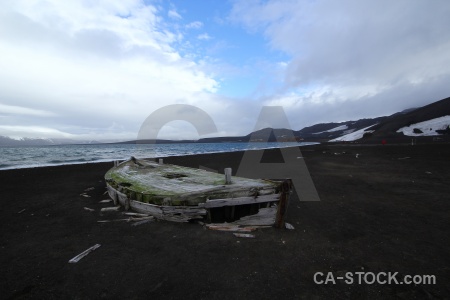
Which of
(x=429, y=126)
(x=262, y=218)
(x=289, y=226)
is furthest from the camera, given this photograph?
(x=429, y=126)

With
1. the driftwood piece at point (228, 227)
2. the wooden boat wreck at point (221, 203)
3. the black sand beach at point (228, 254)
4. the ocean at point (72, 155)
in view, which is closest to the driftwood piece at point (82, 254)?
the black sand beach at point (228, 254)

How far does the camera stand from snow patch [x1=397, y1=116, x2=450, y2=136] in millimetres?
72625

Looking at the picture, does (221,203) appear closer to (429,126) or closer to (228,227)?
(228,227)

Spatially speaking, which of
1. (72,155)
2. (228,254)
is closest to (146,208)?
(228,254)

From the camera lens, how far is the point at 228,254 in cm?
612

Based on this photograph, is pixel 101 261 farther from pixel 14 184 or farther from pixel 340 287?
pixel 14 184

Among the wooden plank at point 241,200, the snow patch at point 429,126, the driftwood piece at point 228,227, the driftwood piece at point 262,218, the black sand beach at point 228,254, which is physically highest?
the snow patch at point 429,126

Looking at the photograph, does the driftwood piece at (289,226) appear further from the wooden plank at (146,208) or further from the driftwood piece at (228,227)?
the wooden plank at (146,208)

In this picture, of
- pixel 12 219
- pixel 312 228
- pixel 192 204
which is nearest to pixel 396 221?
pixel 312 228

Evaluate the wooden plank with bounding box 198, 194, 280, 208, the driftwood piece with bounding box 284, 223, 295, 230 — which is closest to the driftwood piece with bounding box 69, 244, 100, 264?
the wooden plank with bounding box 198, 194, 280, 208

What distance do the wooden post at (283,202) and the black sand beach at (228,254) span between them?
1.11 feet

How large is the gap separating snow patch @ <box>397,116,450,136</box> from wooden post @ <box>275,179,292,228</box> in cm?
8984

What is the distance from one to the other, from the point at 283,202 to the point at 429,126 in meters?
97.1

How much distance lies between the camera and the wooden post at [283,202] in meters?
7.50
